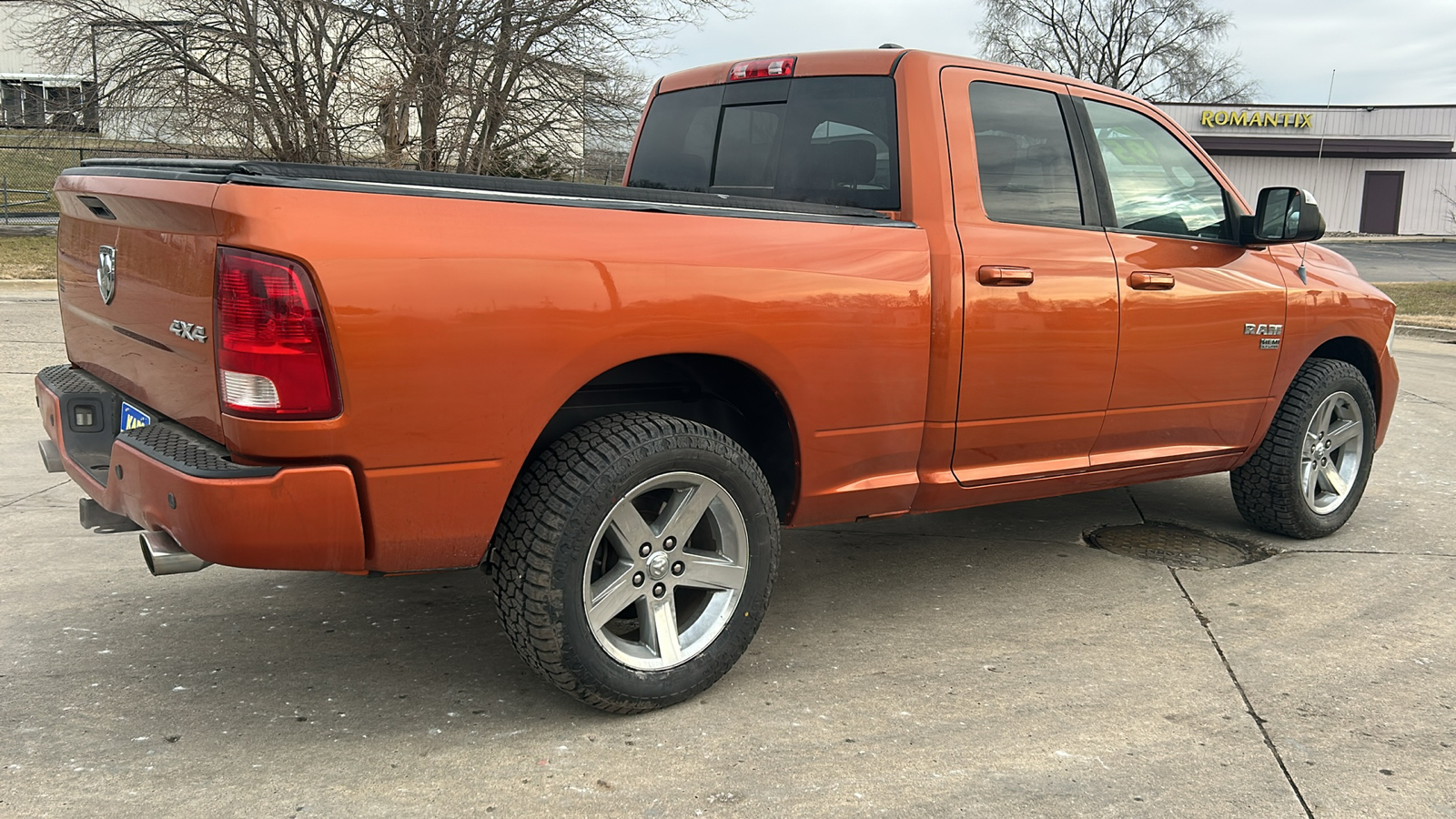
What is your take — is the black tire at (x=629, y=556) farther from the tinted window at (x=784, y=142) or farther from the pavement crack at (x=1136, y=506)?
the pavement crack at (x=1136, y=506)

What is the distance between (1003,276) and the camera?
379 centimetres

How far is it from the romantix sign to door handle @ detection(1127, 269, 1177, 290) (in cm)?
4347

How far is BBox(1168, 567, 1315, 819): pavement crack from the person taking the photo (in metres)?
2.88

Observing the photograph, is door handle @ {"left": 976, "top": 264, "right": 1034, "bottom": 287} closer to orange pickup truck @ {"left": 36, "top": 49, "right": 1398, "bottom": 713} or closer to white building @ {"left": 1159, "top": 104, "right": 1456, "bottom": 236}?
orange pickup truck @ {"left": 36, "top": 49, "right": 1398, "bottom": 713}

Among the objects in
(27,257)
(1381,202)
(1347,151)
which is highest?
(1347,151)

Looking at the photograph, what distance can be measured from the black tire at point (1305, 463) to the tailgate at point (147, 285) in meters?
4.20

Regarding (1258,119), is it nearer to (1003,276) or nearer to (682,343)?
(1003,276)

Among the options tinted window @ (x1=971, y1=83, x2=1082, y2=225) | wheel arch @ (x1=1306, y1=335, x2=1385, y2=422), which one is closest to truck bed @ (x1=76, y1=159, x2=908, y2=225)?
tinted window @ (x1=971, y1=83, x2=1082, y2=225)

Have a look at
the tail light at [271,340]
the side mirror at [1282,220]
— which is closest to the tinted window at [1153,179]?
the side mirror at [1282,220]

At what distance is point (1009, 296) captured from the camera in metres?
3.82

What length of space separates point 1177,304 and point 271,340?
10.5ft

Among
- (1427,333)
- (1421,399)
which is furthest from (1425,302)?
(1421,399)

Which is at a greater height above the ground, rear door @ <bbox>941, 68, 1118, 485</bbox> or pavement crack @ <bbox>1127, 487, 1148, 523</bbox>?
rear door @ <bbox>941, 68, 1118, 485</bbox>

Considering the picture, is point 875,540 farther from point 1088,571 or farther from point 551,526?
point 551,526
